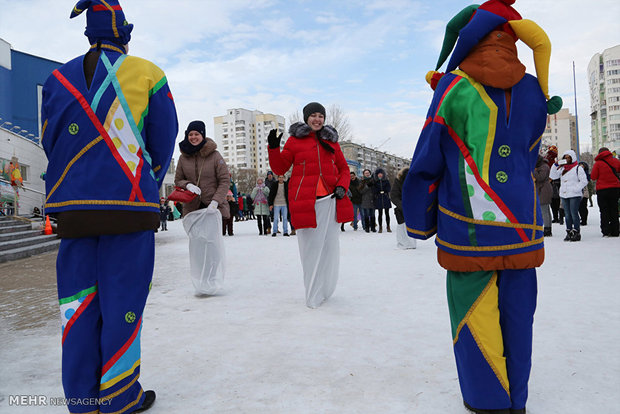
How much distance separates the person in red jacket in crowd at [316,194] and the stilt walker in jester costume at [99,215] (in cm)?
229

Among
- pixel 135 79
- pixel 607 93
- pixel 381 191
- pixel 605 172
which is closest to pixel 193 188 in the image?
pixel 135 79

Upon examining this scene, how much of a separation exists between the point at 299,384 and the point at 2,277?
6.88 m

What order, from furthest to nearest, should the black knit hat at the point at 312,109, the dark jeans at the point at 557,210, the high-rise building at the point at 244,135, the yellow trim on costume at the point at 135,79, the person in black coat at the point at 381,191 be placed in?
the high-rise building at the point at 244,135 → the person in black coat at the point at 381,191 → the dark jeans at the point at 557,210 → the black knit hat at the point at 312,109 → the yellow trim on costume at the point at 135,79

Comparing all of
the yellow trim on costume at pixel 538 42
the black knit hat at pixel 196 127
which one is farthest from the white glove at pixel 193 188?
the yellow trim on costume at pixel 538 42

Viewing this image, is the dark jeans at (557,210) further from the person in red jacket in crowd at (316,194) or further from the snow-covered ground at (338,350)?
the person in red jacket in crowd at (316,194)

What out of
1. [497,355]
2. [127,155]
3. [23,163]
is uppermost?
[23,163]

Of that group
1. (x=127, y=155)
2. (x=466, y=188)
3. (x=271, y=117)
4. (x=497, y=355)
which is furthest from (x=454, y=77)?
(x=271, y=117)

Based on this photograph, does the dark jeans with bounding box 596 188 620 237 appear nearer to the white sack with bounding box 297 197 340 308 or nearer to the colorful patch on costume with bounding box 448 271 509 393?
the white sack with bounding box 297 197 340 308

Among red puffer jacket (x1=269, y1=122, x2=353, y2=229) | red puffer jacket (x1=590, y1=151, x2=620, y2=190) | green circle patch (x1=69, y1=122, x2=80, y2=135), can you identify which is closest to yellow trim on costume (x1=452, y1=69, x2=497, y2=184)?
green circle patch (x1=69, y1=122, x2=80, y2=135)

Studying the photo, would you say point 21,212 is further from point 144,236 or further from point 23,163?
point 144,236

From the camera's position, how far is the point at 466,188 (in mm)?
2172

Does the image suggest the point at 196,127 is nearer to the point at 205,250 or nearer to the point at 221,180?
the point at 221,180

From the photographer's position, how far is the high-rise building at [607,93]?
3497 inches

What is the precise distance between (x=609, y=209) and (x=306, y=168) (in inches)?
324
